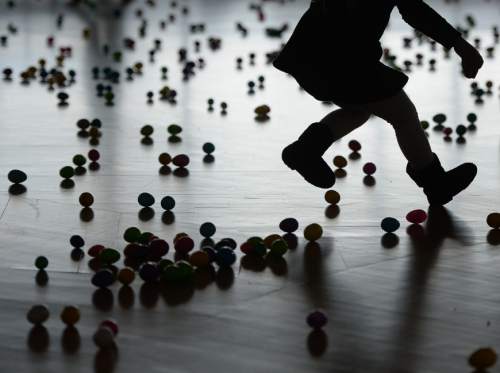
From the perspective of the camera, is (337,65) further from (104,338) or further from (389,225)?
(104,338)

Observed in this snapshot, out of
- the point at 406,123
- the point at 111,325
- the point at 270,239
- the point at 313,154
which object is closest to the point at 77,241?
the point at 270,239

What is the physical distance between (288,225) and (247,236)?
0.13 metres

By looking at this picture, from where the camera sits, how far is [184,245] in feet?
9.57

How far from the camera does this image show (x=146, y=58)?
21.7 feet

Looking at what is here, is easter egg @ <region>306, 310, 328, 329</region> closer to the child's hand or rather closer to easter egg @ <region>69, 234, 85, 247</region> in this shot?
easter egg @ <region>69, 234, 85, 247</region>

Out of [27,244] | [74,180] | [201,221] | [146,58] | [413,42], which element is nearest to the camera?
[27,244]

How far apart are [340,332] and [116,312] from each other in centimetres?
56

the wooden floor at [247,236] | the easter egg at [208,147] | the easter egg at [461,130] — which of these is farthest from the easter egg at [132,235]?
the easter egg at [461,130]

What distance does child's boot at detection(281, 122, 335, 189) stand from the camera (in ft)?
11.3

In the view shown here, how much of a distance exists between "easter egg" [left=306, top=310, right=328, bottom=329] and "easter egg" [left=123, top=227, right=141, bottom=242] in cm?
78

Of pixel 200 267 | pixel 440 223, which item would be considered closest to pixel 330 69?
pixel 440 223

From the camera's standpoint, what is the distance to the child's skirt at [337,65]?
334cm

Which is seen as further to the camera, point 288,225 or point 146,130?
point 146,130

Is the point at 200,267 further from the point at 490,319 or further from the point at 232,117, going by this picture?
the point at 232,117
